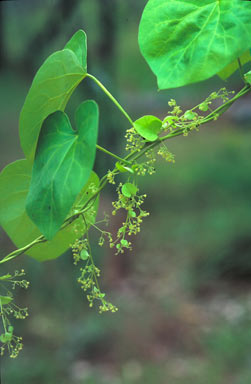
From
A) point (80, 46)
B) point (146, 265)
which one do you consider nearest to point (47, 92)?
point (80, 46)

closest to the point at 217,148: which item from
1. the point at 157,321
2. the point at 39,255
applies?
the point at 157,321

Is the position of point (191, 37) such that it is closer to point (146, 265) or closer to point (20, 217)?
point (20, 217)

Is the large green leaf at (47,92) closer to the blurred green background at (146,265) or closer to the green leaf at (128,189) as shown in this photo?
the green leaf at (128,189)

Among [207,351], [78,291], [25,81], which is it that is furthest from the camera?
[25,81]

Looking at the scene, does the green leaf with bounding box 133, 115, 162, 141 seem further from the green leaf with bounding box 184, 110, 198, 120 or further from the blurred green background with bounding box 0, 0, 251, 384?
the blurred green background with bounding box 0, 0, 251, 384

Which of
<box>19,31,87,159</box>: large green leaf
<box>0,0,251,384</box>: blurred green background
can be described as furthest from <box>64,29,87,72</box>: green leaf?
<box>0,0,251,384</box>: blurred green background

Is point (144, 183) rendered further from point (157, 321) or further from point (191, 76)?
point (191, 76)
